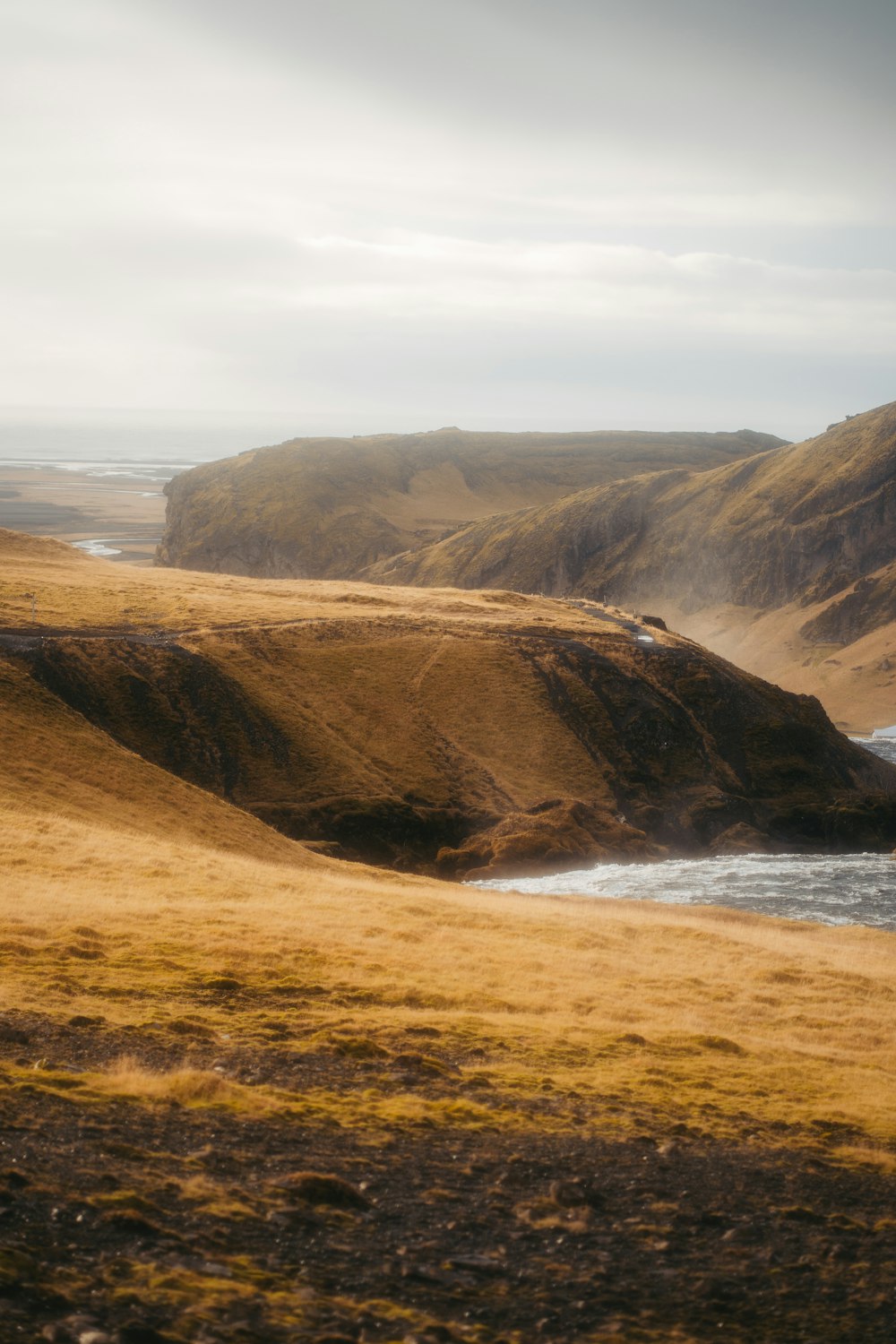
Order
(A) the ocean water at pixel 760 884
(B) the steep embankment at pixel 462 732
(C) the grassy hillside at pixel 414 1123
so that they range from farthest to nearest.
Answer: (B) the steep embankment at pixel 462 732 < (A) the ocean water at pixel 760 884 < (C) the grassy hillside at pixel 414 1123

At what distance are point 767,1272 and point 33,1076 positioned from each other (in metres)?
10.5

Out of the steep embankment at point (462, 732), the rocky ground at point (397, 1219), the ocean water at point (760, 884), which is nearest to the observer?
the rocky ground at point (397, 1219)

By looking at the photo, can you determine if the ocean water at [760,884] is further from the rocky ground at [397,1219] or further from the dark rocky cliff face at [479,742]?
the rocky ground at [397,1219]

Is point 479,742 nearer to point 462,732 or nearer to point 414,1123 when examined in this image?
point 462,732

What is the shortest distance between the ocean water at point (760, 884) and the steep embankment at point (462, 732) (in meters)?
2.87

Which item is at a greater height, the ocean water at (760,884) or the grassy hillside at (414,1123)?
the grassy hillside at (414,1123)

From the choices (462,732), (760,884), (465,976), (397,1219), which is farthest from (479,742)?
(397,1219)

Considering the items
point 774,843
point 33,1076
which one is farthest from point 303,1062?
point 774,843

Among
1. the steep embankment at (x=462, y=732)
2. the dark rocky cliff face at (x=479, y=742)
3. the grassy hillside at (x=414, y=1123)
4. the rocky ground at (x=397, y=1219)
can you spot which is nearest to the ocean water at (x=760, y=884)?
the dark rocky cliff face at (x=479, y=742)

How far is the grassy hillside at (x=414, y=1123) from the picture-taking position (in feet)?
40.1

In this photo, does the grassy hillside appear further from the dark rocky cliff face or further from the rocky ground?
the dark rocky cliff face

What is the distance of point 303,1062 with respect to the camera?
755 inches

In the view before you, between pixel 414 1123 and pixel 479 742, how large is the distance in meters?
56.4

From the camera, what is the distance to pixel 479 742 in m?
73.4
